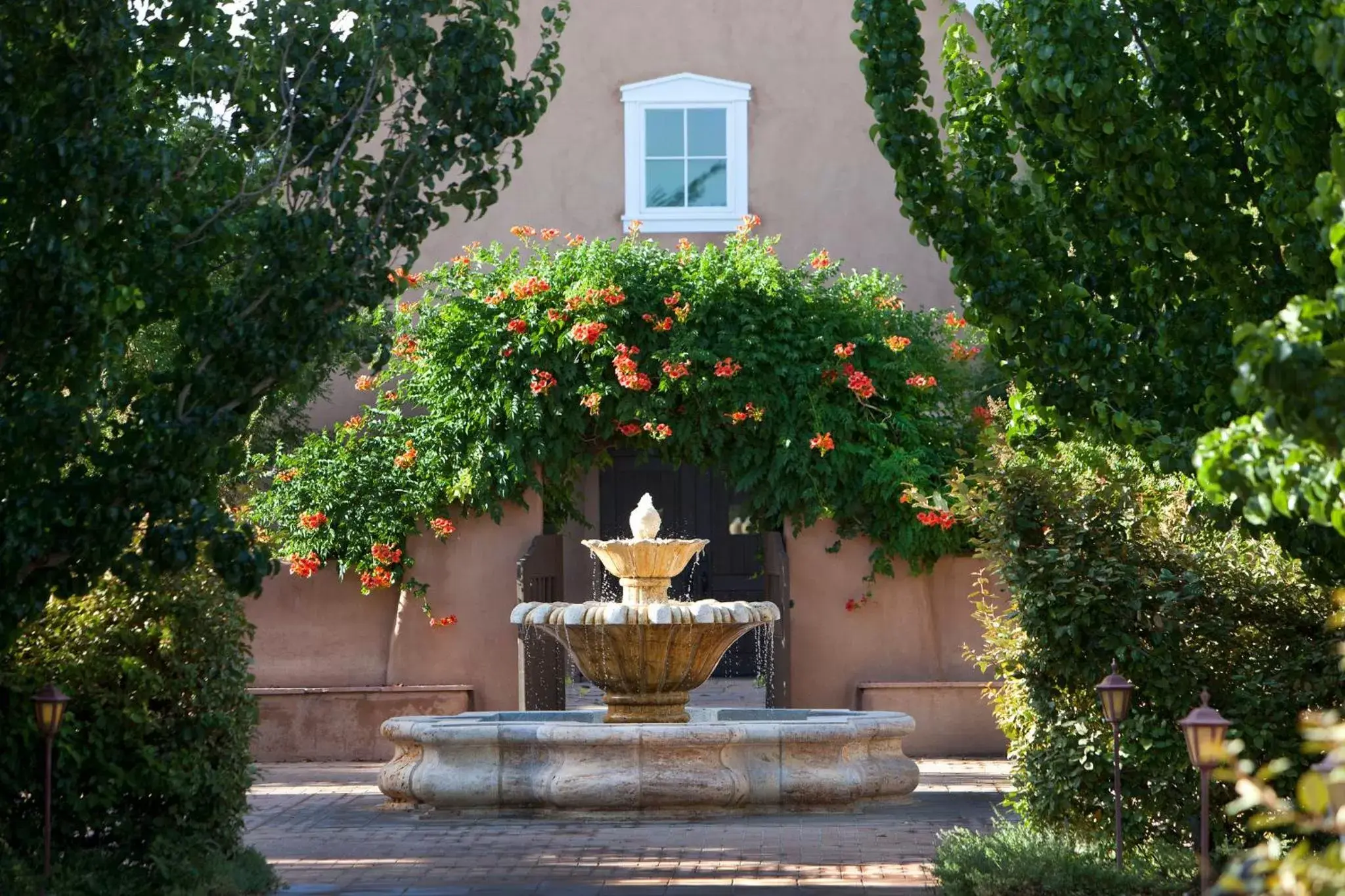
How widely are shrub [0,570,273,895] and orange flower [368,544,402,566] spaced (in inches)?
237

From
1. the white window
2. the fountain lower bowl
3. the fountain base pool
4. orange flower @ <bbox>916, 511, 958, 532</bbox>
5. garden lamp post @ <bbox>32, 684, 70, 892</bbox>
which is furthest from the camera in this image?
the white window

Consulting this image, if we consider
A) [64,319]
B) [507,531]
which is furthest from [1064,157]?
[507,531]

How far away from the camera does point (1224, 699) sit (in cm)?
781

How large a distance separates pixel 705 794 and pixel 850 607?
4507 mm

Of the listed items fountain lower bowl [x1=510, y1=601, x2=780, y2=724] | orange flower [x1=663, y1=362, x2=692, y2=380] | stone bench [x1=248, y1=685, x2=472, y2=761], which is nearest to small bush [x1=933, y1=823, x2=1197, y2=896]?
fountain lower bowl [x1=510, y1=601, x2=780, y2=724]

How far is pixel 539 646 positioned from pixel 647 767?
3.90 m

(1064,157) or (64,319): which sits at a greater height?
(1064,157)

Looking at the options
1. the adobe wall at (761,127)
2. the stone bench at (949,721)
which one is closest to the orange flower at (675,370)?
the stone bench at (949,721)

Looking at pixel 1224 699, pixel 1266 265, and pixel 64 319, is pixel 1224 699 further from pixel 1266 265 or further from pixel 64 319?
pixel 64 319

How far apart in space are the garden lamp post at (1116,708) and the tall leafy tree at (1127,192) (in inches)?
42.0

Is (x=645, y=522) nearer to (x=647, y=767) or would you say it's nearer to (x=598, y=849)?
(x=647, y=767)

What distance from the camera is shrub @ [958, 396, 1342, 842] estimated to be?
7.70 metres

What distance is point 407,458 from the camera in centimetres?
1439

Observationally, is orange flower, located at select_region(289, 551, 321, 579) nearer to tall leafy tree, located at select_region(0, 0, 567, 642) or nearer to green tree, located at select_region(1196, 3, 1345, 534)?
tall leafy tree, located at select_region(0, 0, 567, 642)
